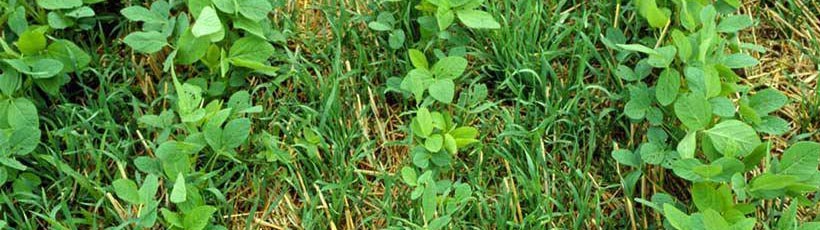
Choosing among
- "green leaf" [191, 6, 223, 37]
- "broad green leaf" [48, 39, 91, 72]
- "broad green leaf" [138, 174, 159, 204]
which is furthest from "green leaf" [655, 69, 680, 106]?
"broad green leaf" [48, 39, 91, 72]

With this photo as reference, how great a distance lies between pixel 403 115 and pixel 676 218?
763mm

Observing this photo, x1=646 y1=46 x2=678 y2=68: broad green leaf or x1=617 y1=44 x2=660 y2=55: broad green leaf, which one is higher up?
x1=617 y1=44 x2=660 y2=55: broad green leaf

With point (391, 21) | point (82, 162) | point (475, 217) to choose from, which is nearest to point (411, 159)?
point (475, 217)

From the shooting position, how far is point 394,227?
92.0 inches

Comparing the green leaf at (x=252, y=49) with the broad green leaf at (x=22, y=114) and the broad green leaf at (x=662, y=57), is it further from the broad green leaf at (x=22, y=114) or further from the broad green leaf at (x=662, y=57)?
the broad green leaf at (x=662, y=57)

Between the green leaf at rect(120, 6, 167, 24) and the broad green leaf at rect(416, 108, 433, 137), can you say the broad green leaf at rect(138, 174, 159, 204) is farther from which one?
the broad green leaf at rect(416, 108, 433, 137)

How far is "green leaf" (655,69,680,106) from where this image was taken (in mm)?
2371

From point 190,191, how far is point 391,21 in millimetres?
693

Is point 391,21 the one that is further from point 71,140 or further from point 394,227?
point 71,140

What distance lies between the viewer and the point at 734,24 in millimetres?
2555

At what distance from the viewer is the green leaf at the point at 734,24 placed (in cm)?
254

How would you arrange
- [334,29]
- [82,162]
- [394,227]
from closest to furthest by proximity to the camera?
1. [394,227]
2. [82,162]
3. [334,29]

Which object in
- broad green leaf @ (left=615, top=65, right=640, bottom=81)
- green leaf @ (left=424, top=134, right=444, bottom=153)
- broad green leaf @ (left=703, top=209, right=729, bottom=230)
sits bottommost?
green leaf @ (left=424, top=134, right=444, bottom=153)

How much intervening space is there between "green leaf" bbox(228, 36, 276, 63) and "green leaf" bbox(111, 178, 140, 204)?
433mm
